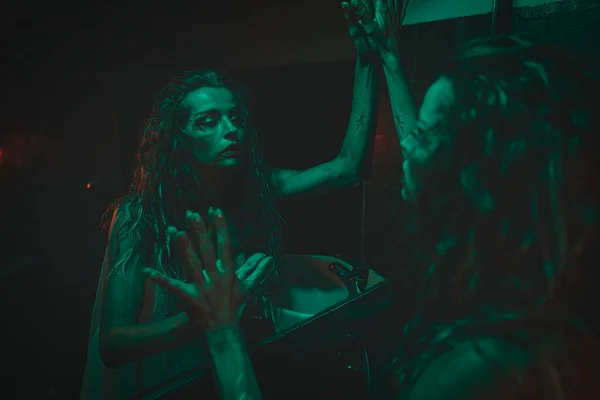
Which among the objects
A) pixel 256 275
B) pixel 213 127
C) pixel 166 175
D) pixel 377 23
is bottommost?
pixel 256 275

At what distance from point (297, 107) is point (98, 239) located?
23.9 inches

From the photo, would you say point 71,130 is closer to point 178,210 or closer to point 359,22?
point 178,210

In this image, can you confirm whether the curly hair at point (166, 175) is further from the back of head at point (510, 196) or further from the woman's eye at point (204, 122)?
the back of head at point (510, 196)

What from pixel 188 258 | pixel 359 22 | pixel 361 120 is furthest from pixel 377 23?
pixel 188 258

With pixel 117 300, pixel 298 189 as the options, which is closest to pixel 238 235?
pixel 298 189

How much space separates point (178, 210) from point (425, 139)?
0.65 metres

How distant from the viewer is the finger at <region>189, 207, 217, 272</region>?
0.83 m

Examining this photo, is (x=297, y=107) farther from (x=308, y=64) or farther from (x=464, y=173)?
(x=464, y=173)

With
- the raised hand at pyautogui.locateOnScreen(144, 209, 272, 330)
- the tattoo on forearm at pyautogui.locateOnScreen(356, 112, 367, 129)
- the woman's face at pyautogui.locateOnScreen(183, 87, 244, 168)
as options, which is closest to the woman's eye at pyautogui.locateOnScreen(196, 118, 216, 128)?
the woman's face at pyautogui.locateOnScreen(183, 87, 244, 168)

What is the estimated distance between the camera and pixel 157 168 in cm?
109

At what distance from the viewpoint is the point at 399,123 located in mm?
1222

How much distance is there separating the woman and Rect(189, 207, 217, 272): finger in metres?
0.05

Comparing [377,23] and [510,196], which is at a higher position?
[377,23]

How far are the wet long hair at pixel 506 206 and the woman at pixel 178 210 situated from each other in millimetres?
401
